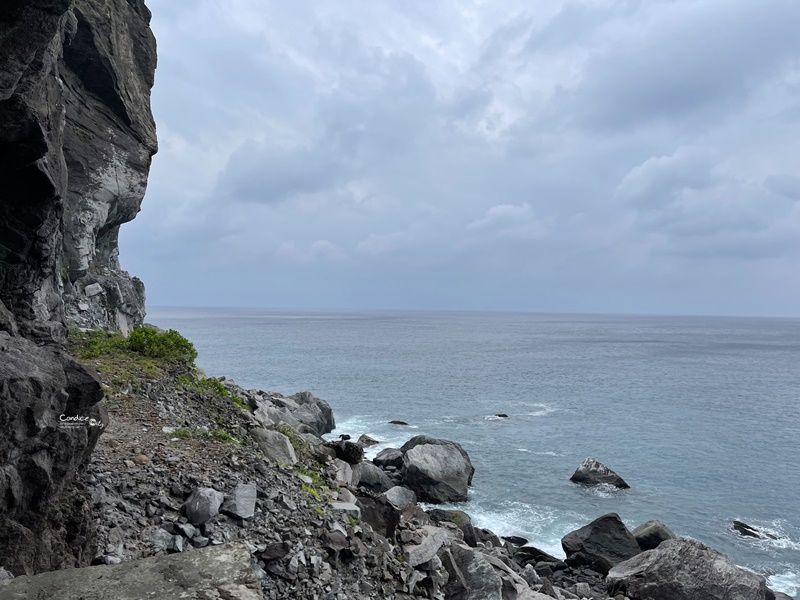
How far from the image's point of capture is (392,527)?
52.0 feet

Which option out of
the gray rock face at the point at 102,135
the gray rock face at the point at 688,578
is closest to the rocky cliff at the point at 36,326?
the gray rock face at the point at 688,578

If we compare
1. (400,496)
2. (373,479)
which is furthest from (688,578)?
(373,479)

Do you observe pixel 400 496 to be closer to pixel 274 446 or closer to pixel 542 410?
pixel 274 446

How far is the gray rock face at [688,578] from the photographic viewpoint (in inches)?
899

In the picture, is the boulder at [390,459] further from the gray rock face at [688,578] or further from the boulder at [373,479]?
the gray rock face at [688,578]

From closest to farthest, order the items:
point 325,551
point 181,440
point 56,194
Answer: point 56,194
point 325,551
point 181,440

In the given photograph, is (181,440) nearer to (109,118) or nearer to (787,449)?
(109,118)

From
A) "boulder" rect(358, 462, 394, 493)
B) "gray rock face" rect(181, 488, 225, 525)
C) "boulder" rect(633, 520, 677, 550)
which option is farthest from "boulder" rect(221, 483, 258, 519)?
"boulder" rect(633, 520, 677, 550)

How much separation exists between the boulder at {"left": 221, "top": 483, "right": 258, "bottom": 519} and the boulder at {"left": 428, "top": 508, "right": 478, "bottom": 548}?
15359 millimetres

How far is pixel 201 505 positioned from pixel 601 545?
24.4 meters

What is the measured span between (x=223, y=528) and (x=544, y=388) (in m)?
74.1

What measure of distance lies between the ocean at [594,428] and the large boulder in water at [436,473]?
5.67 ft

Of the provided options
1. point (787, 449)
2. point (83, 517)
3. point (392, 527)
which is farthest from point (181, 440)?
point (787, 449)

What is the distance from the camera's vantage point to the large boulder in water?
1385 inches
